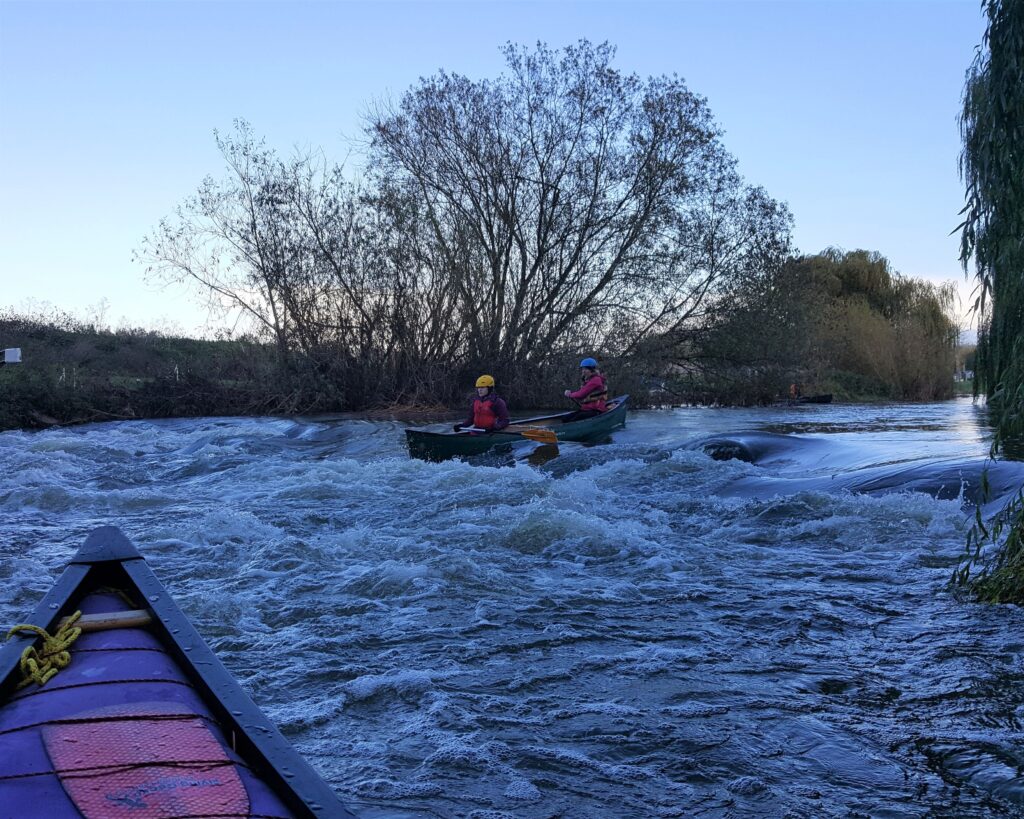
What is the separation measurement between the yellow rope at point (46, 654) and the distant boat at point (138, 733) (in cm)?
1

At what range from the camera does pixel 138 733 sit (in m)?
2.74

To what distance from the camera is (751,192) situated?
28.7 meters

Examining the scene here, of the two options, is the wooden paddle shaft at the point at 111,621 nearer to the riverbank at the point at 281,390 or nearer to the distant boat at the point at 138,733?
the distant boat at the point at 138,733

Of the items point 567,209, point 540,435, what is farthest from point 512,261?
point 540,435

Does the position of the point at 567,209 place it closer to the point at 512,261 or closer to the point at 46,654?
the point at 512,261

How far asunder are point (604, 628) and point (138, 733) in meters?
3.37

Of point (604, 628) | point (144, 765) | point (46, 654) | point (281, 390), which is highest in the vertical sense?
point (281, 390)

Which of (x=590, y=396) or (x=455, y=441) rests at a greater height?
(x=590, y=396)

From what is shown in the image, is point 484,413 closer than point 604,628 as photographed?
No

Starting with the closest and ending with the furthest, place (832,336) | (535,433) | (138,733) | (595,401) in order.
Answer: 1. (138,733)
2. (535,433)
3. (595,401)
4. (832,336)

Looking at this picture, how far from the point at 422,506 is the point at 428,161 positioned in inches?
768

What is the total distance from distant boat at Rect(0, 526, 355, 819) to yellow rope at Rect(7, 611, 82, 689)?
1 cm

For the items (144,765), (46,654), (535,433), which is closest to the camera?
(144,765)

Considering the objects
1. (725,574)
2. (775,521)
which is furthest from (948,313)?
(725,574)
